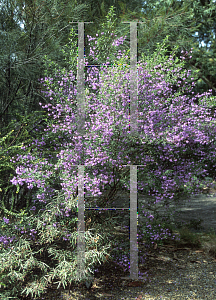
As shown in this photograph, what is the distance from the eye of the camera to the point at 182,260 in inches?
152

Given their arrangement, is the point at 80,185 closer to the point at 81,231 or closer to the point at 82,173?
the point at 82,173

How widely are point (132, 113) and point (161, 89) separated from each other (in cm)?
43

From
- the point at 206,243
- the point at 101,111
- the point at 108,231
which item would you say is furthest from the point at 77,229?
the point at 206,243

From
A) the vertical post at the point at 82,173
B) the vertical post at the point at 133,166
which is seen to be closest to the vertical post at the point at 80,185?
the vertical post at the point at 82,173

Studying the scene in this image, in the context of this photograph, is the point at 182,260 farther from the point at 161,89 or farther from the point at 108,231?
the point at 161,89

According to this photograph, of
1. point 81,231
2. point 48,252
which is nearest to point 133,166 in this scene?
point 81,231

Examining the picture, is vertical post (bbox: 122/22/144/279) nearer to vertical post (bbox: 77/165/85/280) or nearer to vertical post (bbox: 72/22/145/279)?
vertical post (bbox: 72/22/145/279)

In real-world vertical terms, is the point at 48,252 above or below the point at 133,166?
below

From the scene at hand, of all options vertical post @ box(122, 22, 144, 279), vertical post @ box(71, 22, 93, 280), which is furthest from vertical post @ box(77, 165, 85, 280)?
vertical post @ box(122, 22, 144, 279)

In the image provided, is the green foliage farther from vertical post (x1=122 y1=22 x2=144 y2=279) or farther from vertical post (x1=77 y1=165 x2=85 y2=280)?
vertical post (x1=122 y1=22 x2=144 y2=279)

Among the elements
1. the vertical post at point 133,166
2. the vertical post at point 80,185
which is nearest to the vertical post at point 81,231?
the vertical post at point 80,185

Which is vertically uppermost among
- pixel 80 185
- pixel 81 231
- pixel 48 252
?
pixel 80 185

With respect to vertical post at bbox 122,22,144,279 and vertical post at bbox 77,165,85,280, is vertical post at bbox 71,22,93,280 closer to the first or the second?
vertical post at bbox 77,165,85,280

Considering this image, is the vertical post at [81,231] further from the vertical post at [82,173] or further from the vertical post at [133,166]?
the vertical post at [133,166]
